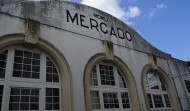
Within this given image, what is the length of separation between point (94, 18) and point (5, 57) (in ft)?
17.0

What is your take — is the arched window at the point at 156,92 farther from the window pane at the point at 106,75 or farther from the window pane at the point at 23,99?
the window pane at the point at 23,99

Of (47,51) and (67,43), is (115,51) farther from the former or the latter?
(47,51)

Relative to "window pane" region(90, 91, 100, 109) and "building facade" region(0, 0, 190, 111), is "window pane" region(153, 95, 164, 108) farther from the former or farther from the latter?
"window pane" region(90, 91, 100, 109)

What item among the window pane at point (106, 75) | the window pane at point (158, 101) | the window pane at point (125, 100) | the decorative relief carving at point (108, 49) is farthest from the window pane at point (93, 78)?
the window pane at point (158, 101)

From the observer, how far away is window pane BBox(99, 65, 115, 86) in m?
8.04

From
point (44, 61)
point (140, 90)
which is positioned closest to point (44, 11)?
point (44, 61)

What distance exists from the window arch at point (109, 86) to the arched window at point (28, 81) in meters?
1.43

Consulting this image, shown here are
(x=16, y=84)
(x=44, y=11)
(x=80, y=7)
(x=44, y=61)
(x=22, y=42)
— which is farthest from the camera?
(x=80, y=7)

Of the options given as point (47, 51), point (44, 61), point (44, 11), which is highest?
point (44, 11)

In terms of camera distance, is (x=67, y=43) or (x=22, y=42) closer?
(x=22, y=42)

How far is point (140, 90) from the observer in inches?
354

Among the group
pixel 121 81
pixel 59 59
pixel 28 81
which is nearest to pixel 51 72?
pixel 59 59

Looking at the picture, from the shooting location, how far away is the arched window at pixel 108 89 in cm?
733

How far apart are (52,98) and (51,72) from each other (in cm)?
106
